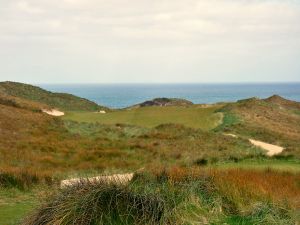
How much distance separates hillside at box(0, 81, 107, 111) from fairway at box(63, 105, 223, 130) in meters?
27.1

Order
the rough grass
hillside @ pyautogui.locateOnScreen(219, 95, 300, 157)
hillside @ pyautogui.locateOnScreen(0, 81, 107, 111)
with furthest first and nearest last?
hillside @ pyautogui.locateOnScreen(0, 81, 107, 111) → hillside @ pyautogui.locateOnScreen(219, 95, 300, 157) → the rough grass

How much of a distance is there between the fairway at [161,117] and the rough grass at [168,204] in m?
30.4

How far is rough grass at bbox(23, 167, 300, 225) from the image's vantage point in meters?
7.78

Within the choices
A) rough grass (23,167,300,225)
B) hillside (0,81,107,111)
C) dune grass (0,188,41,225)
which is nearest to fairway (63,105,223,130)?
dune grass (0,188,41,225)

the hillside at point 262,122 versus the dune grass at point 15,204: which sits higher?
the dune grass at point 15,204

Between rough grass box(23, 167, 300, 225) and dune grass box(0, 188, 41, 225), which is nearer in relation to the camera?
rough grass box(23, 167, 300, 225)

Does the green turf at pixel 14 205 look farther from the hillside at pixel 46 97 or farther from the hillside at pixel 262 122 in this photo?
the hillside at pixel 46 97

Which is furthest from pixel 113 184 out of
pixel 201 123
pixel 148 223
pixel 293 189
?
pixel 201 123

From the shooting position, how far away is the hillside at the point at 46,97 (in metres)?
72.6

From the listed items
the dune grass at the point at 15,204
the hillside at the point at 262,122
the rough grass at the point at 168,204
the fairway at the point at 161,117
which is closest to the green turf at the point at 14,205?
the dune grass at the point at 15,204

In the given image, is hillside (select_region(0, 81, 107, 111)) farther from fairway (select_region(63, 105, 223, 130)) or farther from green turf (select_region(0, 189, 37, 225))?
green turf (select_region(0, 189, 37, 225))

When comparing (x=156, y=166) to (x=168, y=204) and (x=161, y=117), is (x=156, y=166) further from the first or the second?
(x=161, y=117)

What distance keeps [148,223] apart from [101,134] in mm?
25698

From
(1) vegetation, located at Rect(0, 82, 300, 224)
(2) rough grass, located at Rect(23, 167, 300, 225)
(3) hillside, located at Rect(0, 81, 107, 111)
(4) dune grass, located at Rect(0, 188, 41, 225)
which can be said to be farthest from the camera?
(3) hillside, located at Rect(0, 81, 107, 111)
